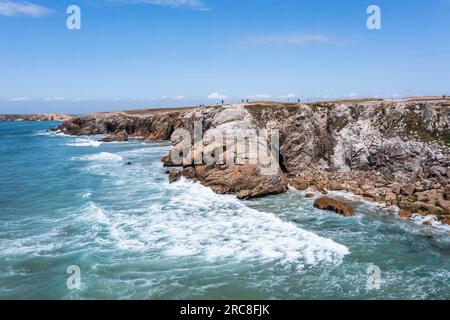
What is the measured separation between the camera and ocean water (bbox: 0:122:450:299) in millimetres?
17438

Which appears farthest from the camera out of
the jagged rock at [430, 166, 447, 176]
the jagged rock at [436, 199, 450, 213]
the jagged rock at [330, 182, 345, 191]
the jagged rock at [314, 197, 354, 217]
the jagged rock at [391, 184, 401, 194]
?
the jagged rock at [430, 166, 447, 176]

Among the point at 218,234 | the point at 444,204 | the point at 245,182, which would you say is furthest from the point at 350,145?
the point at 218,234

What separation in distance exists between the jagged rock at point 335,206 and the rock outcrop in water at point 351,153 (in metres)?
4.35

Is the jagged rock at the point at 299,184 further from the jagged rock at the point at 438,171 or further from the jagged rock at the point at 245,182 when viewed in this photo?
the jagged rock at the point at 438,171

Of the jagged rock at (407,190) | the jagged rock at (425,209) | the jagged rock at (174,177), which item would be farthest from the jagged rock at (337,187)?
the jagged rock at (174,177)

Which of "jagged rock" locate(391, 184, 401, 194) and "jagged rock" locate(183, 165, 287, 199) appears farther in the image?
"jagged rock" locate(183, 165, 287, 199)

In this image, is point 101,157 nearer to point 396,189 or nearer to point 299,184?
point 299,184

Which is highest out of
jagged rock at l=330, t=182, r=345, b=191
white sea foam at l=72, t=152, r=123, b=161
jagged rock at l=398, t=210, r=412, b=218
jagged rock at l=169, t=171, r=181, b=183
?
white sea foam at l=72, t=152, r=123, b=161

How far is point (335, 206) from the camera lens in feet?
93.5

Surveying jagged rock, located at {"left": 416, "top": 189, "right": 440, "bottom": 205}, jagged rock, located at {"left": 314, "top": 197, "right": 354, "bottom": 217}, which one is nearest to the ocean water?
jagged rock, located at {"left": 314, "top": 197, "right": 354, "bottom": 217}

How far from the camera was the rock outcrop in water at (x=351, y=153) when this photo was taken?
33.9 meters

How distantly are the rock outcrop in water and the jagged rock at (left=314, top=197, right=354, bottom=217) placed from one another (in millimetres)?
4354

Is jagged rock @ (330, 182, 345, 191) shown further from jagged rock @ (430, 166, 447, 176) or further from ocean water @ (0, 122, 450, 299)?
jagged rock @ (430, 166, 447, 176)
